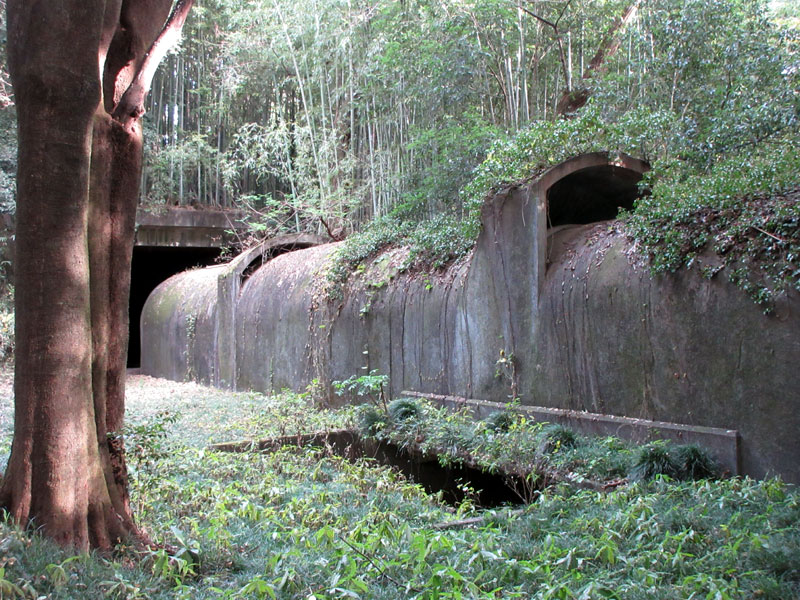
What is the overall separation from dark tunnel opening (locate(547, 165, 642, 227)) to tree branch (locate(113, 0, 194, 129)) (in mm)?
4360

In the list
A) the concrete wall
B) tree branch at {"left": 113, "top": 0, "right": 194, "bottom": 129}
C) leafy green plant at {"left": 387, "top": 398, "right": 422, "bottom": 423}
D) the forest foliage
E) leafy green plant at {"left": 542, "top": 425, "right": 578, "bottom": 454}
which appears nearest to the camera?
tree branch at {"left": 113, "top": 0, "right": 194, "bottom": 129}

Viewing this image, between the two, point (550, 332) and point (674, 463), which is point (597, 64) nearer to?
point (550, 332)

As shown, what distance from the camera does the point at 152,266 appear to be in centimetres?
1925

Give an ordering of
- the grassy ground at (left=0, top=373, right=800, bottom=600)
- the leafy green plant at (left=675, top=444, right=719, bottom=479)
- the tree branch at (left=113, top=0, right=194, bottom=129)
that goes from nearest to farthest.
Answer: the grassy ground at (left=0, top=373, right=800, bottom=600) → the tree branch at (left=113, top=0, right=194, bottom=129) → the leafy green plant at (left=675, top=444, right=719, bottom=479)

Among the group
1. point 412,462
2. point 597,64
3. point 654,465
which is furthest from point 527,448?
point 597,64

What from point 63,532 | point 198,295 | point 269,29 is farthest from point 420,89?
point 63,532

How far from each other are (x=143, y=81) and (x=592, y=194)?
5610 millimetres

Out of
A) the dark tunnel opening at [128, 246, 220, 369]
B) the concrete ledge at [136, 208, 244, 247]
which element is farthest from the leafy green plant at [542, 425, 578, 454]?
the dark tunnel opening at [128, 246, 220, 369]

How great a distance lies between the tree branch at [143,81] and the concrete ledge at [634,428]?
433 cm

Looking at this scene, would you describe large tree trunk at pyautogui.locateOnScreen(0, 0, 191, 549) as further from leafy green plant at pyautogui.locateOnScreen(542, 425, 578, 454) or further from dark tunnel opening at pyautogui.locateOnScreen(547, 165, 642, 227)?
dark tunnel opening at pyautogui.locateOnScreen(547, 165, 642, 227)

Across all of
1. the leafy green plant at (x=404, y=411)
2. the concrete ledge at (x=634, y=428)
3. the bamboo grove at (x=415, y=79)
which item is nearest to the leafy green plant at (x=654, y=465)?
the concrete ledge at (x=634, y=428)

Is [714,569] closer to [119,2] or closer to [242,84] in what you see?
[119,2]

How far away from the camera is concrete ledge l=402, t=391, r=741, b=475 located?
4.98 meters

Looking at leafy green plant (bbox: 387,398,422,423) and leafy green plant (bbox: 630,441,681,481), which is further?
leafy green plant (bbox: 387,398,422,423)
